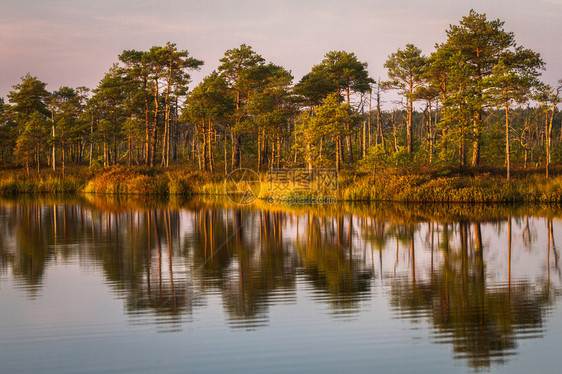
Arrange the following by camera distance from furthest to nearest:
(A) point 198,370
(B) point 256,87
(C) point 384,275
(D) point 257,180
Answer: (B) point 256,87 → (D) point 257,180 → (C) point 384,275 → (A) point 198,370

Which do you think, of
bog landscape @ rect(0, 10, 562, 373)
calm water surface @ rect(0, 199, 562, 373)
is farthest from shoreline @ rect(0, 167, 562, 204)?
calm water surface @ rect(0, 199, 562, 373)

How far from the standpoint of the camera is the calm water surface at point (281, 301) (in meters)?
5.41

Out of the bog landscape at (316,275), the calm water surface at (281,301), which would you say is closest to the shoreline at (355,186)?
the bog landscape at (316,275)

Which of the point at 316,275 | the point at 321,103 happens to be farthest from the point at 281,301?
the point at 321,103

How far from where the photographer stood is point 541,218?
1944 cm

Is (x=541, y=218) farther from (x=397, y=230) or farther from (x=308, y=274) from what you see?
(x=308, y=274)

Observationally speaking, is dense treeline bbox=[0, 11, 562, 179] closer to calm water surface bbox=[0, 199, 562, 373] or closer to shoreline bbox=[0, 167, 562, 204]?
shoreline bbox=[0, 167, 562, 204]

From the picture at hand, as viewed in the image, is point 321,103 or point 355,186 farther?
point 321,103

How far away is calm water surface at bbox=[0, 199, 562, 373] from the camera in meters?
5.41

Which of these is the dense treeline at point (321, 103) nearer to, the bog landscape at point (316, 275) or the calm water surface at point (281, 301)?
the bog landscape at point (316, 275)

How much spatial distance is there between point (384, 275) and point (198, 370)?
551 cm

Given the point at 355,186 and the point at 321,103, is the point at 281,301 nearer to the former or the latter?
the point at 355,186

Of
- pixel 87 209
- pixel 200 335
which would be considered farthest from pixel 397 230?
pixel 87 209

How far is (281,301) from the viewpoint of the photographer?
25.0 feet
